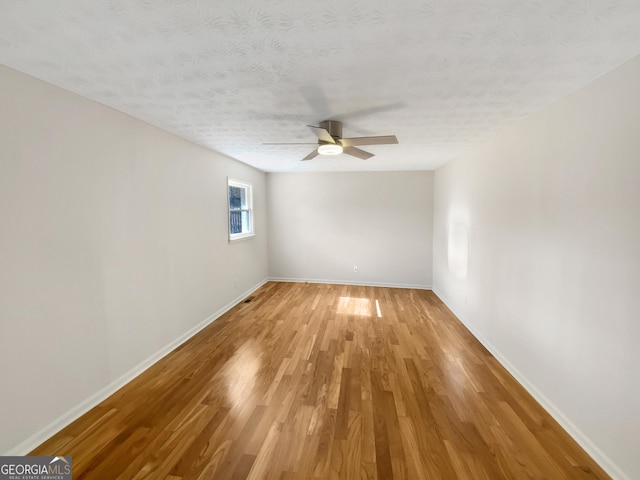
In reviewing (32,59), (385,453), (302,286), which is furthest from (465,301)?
(32,59)

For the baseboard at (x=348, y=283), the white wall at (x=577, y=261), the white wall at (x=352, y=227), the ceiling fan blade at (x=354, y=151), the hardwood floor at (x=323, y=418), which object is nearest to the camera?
the white wall at (x=577, y=261)

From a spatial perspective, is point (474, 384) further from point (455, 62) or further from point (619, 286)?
point (455, 62)

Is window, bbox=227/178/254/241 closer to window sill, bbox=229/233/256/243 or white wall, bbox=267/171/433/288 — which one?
window sill, bbox=229/233/256/243

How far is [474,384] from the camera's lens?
2.34m

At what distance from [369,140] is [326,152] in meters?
0.41

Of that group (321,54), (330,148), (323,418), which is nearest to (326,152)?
(330,148)

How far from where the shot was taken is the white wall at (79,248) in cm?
A: 159

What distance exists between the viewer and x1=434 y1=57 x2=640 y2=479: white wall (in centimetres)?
144

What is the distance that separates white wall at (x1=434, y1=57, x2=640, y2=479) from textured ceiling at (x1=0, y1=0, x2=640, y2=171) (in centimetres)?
29

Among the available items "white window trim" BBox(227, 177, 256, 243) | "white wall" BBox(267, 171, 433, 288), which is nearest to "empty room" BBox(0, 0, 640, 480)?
"white window trim" BBox(227, 177, 256, 243)

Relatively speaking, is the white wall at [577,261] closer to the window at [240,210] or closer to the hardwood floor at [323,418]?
the hardwood floor at [323,418]

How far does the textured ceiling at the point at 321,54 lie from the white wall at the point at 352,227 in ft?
9.82

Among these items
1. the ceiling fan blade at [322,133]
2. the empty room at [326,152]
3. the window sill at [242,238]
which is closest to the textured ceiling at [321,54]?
the empty room at [326,152]

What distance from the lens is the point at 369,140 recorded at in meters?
2.40
